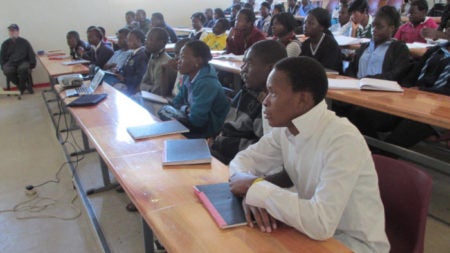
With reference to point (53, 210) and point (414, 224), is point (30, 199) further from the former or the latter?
point (414, 224)

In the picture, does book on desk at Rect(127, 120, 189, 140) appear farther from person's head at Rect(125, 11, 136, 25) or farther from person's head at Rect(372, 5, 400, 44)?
person's head at Rect(125, 11, 136, 25)

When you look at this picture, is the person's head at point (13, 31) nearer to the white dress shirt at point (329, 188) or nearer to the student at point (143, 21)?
the student at point (143, 21)

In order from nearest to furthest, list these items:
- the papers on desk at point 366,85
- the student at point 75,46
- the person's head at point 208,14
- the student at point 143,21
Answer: the papers on desk at point 366,85
the student at point 75,46
the student at point 143,21
the person's head at point 208,14

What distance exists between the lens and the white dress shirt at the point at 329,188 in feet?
3.33

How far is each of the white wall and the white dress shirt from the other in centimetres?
746

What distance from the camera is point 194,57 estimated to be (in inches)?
101

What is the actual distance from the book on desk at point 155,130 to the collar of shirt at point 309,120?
3.17ft

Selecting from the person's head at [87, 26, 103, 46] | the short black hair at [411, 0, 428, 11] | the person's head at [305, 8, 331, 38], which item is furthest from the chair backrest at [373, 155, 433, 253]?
the person's head at [87, 26, 103, 46]

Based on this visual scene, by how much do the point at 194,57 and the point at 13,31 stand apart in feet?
18.7

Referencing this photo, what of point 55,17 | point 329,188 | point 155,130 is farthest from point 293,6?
point 329,188

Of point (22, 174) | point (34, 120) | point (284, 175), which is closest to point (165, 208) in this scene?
point (284, 175)

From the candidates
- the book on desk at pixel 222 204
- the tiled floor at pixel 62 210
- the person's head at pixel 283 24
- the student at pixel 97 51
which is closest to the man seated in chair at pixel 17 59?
the student at pixel 97 51

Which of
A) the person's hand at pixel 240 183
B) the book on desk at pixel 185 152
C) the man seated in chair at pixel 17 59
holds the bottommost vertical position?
the man seated in chair at pixel 17 59

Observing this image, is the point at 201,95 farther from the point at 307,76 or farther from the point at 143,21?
the point at 143,21
